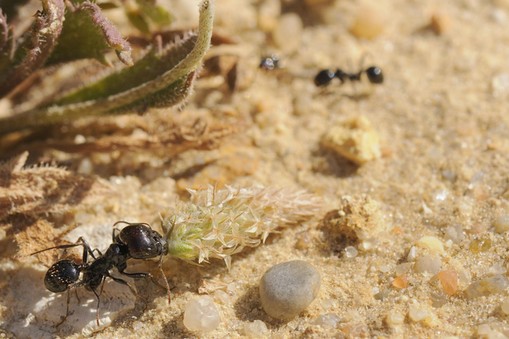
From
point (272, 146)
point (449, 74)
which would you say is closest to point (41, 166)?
point (272, 146)

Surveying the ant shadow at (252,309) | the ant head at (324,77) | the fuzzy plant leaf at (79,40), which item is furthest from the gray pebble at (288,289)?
the ant head at (324,77)

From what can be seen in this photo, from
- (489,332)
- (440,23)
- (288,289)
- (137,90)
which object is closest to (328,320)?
(288,289)

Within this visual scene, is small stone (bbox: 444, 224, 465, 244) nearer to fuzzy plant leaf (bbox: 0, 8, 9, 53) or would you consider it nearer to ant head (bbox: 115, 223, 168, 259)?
ant head (bbox: 115, 223, 168, 259)

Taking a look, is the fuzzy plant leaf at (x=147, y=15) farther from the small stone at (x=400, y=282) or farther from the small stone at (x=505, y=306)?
the small stone at (x=505, y=306)

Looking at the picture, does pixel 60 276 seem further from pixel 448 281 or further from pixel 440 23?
pixel 440 23

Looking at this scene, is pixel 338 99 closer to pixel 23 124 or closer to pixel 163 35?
pixel 163 35

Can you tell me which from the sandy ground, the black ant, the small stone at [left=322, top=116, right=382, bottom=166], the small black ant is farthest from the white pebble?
the black ant

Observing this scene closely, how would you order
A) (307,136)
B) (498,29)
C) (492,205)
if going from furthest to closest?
(498,29)
(307,136)
(492,205)
